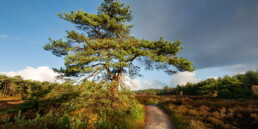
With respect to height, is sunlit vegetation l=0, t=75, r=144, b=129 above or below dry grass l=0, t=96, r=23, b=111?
above

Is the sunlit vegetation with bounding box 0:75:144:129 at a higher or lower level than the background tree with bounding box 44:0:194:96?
lower

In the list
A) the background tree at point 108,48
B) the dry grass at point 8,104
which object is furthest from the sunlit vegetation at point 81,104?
the dry grass at point 8,104

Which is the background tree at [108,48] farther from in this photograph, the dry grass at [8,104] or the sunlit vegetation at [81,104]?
the dry grass at [8,104]

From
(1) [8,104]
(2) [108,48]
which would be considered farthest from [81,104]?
(1) [8,104]

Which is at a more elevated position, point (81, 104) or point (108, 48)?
point (108, 48)

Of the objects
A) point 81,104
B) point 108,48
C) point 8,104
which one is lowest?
point 8,104

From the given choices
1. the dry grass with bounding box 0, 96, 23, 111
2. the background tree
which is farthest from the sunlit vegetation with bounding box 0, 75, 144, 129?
the dry grass with bounding box 0, 96, 23, 111

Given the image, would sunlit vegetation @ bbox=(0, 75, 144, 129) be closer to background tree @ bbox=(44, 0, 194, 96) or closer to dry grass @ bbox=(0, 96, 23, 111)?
background tree @ bbox=(44, 0, 194, 96)

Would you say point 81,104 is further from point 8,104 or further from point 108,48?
point 8,104

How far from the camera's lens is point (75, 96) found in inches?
304

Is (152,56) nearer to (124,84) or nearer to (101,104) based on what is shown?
(124,84)

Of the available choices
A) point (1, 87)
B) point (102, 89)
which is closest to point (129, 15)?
point (102, 89)

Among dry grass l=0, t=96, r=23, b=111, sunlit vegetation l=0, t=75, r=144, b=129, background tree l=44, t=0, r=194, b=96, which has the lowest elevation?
dry grass l=0, t=96, r=23, b=111

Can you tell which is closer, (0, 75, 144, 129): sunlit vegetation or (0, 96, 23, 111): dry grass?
(0, 75, 144, 129): sunlit vegetation
